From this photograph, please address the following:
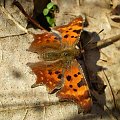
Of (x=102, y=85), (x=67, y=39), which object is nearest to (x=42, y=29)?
(x=67, y=39)

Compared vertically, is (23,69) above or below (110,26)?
below

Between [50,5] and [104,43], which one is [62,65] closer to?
[104,43]

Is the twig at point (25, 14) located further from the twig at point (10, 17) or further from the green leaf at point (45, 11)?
the green leaf at point (45, 11)

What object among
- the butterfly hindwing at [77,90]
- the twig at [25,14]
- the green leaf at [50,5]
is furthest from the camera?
the green leaf at [50,5]

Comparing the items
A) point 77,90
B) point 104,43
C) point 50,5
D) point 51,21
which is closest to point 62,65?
point 77,90

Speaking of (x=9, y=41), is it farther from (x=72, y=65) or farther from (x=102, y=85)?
(x=102, y=85)

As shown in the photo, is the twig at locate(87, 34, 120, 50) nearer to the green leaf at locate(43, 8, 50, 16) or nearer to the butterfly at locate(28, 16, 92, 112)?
the butterfly at locate(28, 16, 92, 112)

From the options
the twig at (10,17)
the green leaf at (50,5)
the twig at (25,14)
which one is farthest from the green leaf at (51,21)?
the twig at (10,17)

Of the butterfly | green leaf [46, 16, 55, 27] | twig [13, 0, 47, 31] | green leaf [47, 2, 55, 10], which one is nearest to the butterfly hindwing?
the butterfly
